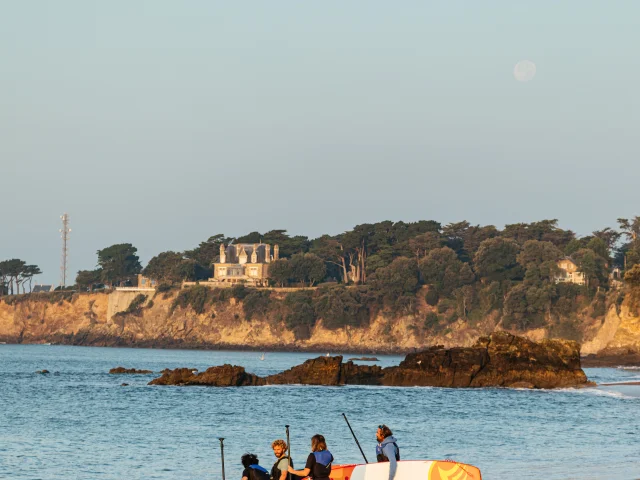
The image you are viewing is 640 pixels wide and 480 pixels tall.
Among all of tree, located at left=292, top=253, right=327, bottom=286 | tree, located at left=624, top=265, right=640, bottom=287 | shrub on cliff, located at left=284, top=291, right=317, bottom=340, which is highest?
tree, located at left=292, top=253, right=327, bottom=286

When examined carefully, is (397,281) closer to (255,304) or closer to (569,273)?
(255,304)

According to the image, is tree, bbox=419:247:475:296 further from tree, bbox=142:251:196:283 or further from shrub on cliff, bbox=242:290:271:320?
tree, bbox=142:251:196:283

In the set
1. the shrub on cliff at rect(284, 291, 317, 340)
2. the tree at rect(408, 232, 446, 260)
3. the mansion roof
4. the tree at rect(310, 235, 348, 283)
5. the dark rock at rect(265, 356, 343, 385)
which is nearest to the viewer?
the dark rock at rect(265, 356, 343, 385)

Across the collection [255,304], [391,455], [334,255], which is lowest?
[391,455]

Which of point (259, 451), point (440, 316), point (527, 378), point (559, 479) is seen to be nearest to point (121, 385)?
point (527, 378)

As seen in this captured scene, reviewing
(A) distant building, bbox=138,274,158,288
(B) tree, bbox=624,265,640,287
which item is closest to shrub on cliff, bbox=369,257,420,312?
(A) distant building, bbox=138,274,158,288

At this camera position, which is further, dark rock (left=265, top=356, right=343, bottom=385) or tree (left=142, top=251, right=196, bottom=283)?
tree (left=142, top=251, right=196, bottom=283)

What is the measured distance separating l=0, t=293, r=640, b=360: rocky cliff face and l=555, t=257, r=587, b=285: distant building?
35.6 ft

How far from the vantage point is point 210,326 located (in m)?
160

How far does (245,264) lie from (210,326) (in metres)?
17.3

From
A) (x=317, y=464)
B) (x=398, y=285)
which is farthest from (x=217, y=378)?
(x=398, y=285)

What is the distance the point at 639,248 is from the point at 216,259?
77772 millimetres

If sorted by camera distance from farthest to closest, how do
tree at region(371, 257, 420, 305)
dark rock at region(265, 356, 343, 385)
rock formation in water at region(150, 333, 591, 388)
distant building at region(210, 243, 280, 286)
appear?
distant building at region(210, 243, 280, 286)
tree at region(371, 257, 420, 305)
dark rock at region(265, 356, 343, 385)
rock formation in water at region(150, 333, 591, 388)

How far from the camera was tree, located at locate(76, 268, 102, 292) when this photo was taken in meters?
180
